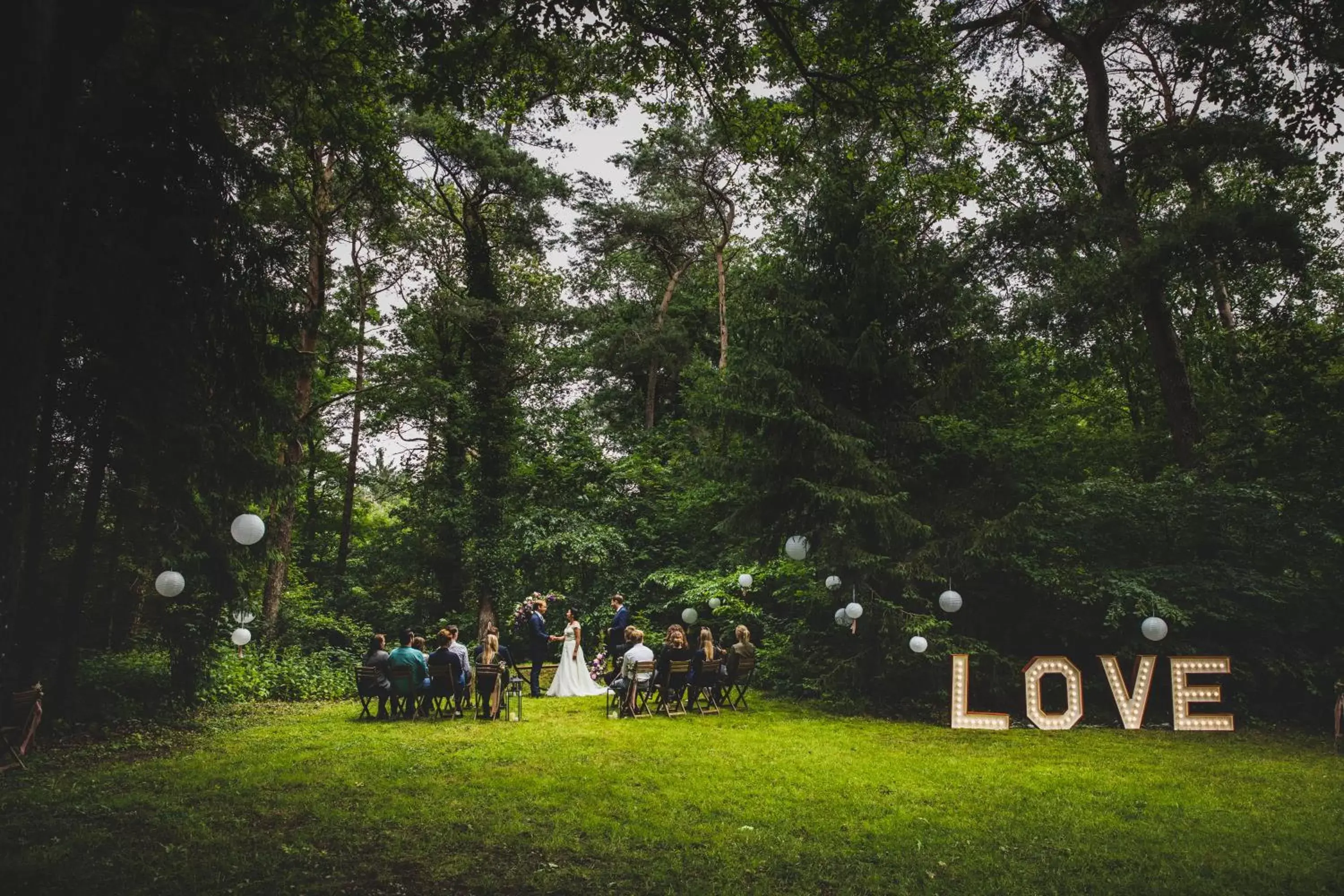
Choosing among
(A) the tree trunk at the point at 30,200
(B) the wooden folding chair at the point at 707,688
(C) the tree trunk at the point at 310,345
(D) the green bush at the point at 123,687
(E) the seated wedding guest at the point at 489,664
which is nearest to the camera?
(A) the tree trunk at the point at 30,200

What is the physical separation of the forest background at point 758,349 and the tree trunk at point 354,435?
5.10 ft

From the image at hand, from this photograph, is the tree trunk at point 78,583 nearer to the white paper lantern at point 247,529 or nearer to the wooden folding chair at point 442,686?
the white paper lantern at point 247,529

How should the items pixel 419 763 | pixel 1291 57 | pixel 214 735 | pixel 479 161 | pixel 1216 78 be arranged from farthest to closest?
pixel 479 161, pixel 214 735, pixel 419 763, pixel 1216 78, pixel 1291 57

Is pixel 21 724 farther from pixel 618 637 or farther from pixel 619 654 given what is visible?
pixel 618 637

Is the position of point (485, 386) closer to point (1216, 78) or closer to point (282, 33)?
point (282, 33)

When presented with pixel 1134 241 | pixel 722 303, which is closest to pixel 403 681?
pixel 1134 241

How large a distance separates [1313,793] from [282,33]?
11627mm

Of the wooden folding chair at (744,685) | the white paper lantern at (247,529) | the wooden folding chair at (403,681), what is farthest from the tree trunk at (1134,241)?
the white paper lantern at (247,529)

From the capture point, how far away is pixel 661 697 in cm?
1137

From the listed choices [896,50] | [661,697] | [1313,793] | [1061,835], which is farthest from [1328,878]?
[661,697]

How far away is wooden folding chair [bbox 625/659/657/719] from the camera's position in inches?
436

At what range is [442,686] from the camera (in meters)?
11.2

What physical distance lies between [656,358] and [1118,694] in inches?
647

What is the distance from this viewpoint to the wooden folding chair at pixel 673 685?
11.2m
